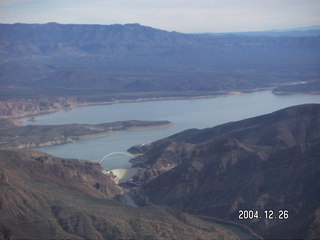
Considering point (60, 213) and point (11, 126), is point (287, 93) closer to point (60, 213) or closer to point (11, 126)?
point (11, 126)

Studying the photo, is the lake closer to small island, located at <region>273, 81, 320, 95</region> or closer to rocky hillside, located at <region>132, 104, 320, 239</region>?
small island, located at <region>273, 81, 320, 95</region>

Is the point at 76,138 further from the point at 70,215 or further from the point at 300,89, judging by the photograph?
the point at 300,89

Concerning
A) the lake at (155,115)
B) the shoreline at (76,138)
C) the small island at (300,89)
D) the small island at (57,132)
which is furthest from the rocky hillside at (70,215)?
the small island at (300,89)

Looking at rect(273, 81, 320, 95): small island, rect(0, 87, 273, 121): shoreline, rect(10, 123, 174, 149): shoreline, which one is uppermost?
rect(273, 81, 320, 95): small island

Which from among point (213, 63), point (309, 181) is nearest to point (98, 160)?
point (309, 181)

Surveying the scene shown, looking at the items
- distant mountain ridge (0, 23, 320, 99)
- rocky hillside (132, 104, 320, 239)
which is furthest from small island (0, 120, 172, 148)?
distant mountain ridge (0, 23, 320, 99)

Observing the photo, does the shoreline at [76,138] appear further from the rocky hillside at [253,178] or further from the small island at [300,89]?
the small island at [300,89]
